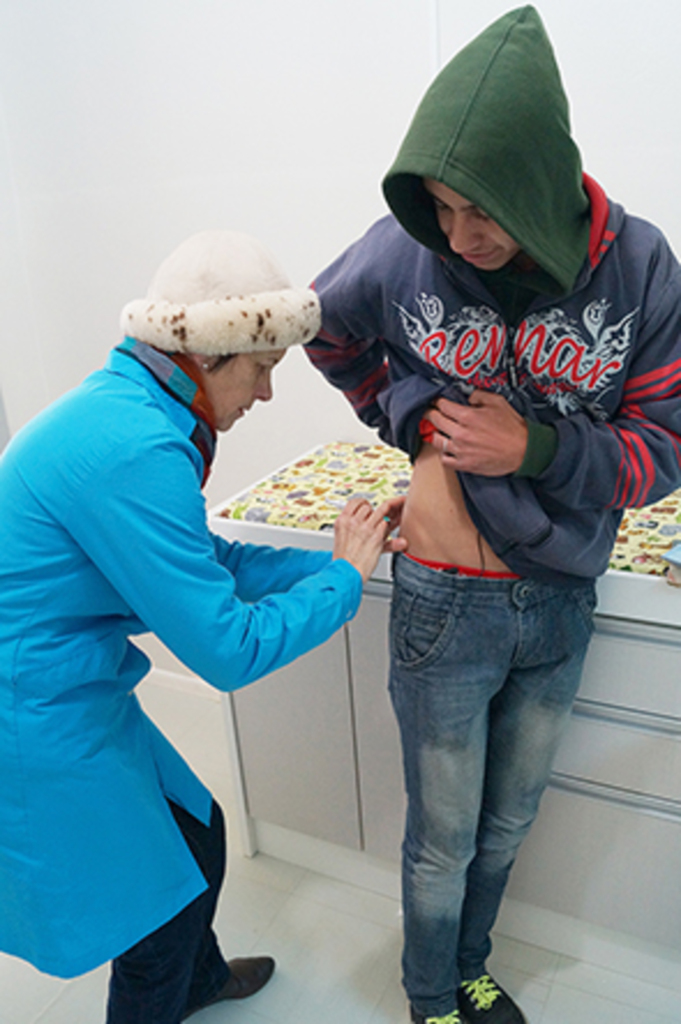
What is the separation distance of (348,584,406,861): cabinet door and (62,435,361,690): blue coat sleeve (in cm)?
45

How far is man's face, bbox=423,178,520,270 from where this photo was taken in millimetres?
910

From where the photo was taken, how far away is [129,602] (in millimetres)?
972

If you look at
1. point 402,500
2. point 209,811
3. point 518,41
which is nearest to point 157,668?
point 209,811

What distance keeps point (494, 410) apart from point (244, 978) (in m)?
1.22

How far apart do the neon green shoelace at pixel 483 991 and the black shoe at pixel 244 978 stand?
39 cm

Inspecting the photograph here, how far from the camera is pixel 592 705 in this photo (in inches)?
54.9

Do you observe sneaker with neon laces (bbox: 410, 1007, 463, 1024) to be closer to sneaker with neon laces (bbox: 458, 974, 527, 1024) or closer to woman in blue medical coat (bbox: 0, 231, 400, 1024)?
sneaker with neon laces (bbox: 458, 974, 527, 1024)

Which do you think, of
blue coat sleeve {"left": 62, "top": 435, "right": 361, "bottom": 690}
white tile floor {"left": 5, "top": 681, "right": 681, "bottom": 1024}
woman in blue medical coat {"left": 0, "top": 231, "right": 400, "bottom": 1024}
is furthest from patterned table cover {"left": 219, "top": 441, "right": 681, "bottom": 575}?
white tile floor {"left": 5, "top": 681, "right": 681, "bottom": 1024}

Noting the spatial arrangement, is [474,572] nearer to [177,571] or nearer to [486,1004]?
[177,571]

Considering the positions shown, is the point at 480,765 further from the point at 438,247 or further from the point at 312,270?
the point at 312,270

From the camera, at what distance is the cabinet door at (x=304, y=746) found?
64.0 inches

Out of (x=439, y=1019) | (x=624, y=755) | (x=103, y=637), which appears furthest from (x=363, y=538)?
(x=439, y=1019)

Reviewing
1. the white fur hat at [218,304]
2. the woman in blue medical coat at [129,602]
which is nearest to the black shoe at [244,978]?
the woman in blue medical coat at [129,602]

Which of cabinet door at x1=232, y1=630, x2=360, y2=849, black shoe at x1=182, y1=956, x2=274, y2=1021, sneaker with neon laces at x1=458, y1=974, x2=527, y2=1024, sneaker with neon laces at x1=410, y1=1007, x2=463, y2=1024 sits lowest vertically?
black shoe at x1=182, y1=956, x2=274, y2=1021
